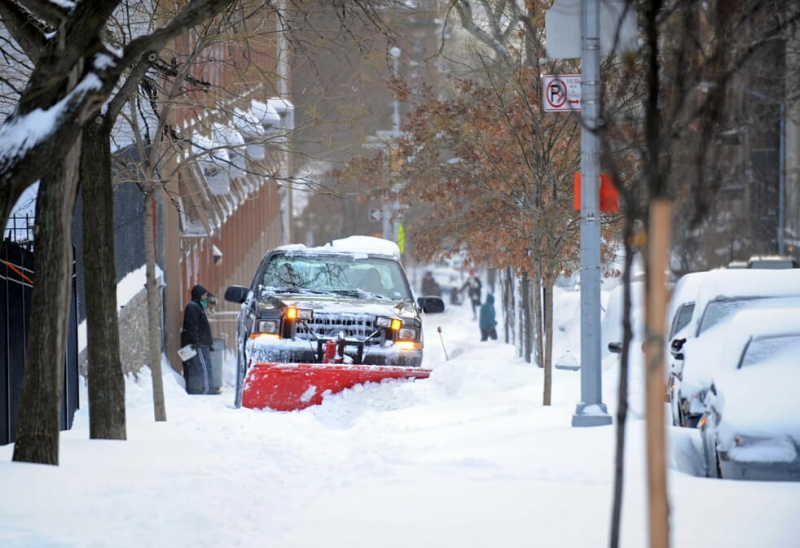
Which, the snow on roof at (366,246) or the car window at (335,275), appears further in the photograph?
the snow on roof at (366,246)

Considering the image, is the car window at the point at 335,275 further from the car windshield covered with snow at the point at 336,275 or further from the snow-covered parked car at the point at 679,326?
the snow-covered parked car at the point at 679,326

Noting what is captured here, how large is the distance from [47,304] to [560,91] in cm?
514

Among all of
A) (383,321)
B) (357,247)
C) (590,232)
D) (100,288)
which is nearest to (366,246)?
(357,247)

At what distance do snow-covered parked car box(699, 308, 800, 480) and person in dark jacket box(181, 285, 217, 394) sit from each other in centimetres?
1042

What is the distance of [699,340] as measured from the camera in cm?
1058

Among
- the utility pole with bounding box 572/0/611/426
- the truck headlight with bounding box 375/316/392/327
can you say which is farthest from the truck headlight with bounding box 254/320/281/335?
the utility pole with bounding box 572/0/611/426

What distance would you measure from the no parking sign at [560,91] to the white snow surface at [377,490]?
107 inches

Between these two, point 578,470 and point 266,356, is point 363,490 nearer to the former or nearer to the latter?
point 578,470

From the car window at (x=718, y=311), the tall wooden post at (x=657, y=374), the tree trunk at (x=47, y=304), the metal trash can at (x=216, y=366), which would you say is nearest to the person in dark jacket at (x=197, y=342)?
the metal trash can at (x=216, y=366)

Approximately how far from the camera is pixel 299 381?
11.6m

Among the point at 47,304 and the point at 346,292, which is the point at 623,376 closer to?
the point at 47,304

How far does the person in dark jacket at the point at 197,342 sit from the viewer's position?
1777 centimetres

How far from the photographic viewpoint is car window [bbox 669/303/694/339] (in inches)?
541

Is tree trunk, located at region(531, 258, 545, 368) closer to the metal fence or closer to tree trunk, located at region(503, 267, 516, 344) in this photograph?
the metal fence
